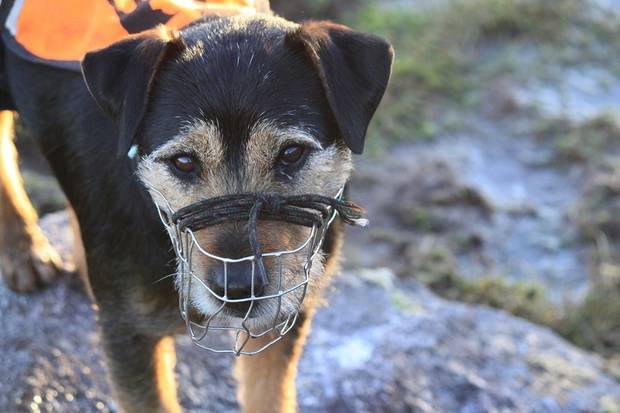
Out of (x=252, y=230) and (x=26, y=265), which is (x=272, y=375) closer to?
(x=252, y=230)

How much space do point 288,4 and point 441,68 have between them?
201 cm

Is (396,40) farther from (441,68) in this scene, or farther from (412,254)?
(412,254)

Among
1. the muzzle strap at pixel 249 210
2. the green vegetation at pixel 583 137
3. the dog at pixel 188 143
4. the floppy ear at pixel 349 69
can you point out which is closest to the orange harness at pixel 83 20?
the dog at pixel 188 143

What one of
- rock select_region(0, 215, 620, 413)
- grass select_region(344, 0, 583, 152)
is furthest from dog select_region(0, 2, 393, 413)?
grass select_region(344, 0, 583, 152)

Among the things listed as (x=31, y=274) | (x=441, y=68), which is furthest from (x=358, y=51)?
(x=441, y=68)

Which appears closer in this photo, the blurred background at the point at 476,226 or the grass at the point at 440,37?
the blurred background at the point at 476,226

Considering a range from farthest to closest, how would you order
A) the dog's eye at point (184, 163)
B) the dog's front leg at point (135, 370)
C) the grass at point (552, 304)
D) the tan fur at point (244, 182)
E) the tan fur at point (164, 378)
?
the grass at point (552, 304) → the tan fur at point (164, 378) → the dog's front leg at point (135, 370) → the dog's eye at point (184, 163) → the tan fur at point (244, 182)

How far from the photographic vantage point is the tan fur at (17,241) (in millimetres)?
4227

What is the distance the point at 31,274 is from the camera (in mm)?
4242

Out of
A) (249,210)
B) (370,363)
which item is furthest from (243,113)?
(370,363)

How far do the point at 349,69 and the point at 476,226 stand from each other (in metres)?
3.89

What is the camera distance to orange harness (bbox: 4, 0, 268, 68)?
10.2 feet

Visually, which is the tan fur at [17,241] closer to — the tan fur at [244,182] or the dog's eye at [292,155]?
the tan fur at [244,182]

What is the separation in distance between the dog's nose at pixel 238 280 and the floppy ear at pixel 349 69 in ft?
1.93
